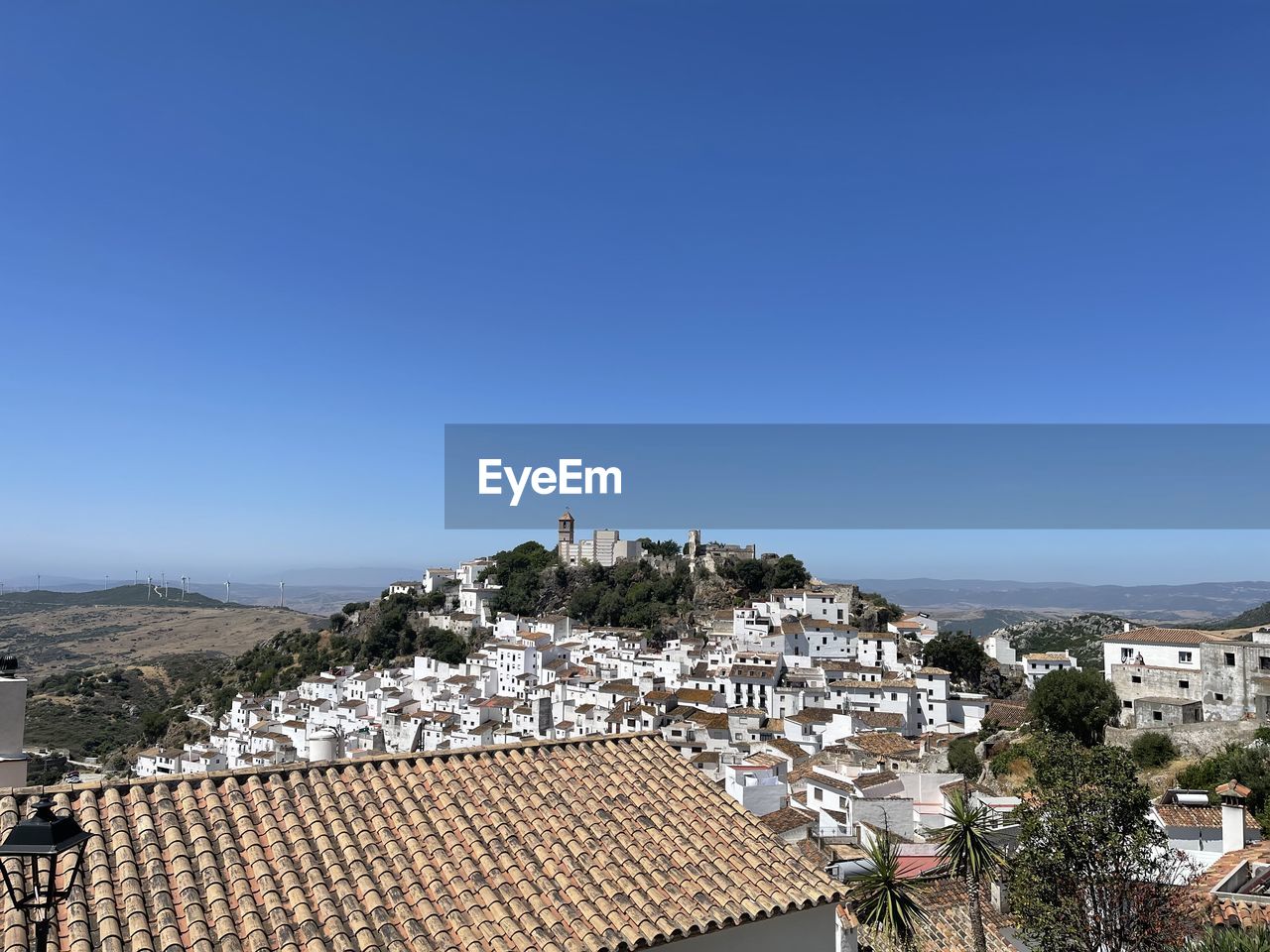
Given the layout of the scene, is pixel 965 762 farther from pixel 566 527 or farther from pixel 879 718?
pixel 566 527

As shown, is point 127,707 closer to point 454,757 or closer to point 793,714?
point 793,714

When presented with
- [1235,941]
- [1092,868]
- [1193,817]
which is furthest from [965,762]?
[1235,941]

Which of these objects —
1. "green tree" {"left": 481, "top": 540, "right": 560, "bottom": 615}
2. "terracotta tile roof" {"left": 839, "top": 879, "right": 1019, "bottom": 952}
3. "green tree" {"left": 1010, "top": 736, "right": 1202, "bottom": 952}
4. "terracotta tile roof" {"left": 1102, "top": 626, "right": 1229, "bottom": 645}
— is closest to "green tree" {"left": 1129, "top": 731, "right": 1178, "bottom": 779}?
"terracotta tile roof" {"left": 1102, "top": 626, "right": 1229, "bottom": 645}

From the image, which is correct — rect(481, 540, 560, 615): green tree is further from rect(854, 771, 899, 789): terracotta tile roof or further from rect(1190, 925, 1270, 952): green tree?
rect(1190, 925, 1270, 952): green tree

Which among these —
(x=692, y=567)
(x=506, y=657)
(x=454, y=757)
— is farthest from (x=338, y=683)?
(x=454, y=757)

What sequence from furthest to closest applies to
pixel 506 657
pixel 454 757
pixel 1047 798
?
1. pixel 506 657
2. pixel 1047 798
3. pixel 454 757
